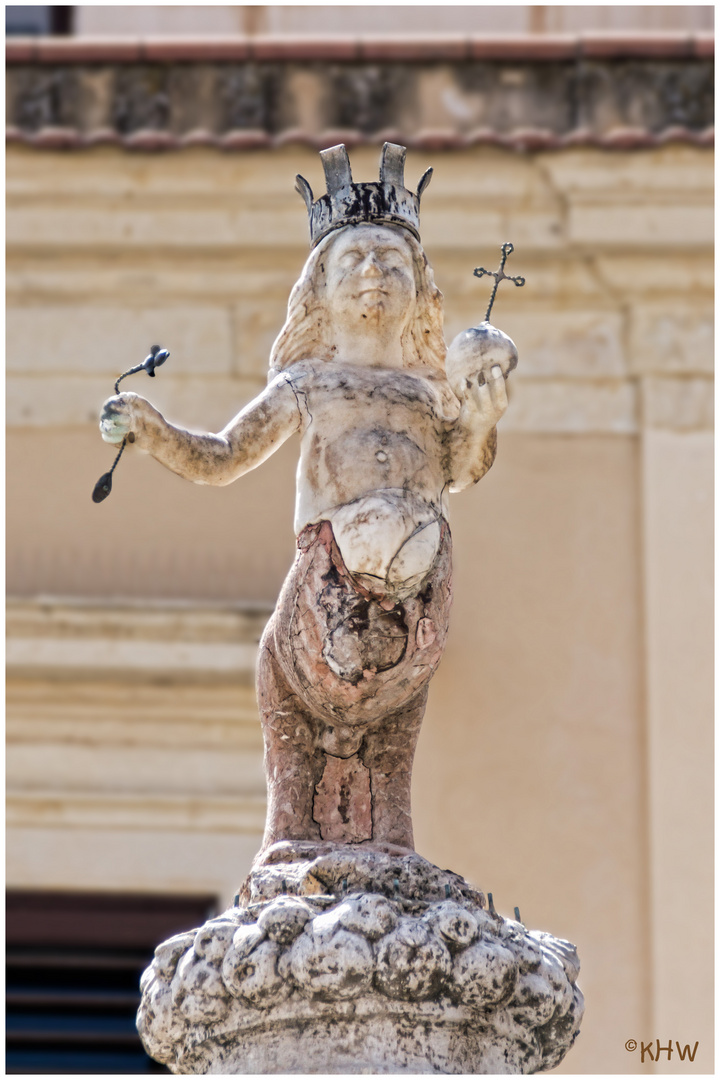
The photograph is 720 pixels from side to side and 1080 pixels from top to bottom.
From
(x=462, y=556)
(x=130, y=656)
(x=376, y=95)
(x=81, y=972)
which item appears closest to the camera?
(x=81, y=972)

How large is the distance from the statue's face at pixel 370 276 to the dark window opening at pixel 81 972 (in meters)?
3.73

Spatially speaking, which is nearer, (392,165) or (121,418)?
(121,418)

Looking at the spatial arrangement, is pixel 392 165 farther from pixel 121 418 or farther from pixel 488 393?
pixel 121 418

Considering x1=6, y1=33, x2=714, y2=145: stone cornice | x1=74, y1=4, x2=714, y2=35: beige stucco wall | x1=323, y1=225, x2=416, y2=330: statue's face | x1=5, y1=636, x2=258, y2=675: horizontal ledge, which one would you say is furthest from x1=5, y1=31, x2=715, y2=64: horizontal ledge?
x1=323, y1=225, x2=416, y2=330: statue's face

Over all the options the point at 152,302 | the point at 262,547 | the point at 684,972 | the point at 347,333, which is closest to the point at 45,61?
the point at 152,302

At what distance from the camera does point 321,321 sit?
12.1ft

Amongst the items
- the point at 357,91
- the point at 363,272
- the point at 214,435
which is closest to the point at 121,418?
the point at 214,435

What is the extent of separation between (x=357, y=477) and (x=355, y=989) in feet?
2.85

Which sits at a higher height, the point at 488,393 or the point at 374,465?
the point at 488,393

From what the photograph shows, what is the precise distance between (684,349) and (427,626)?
4.47 meters

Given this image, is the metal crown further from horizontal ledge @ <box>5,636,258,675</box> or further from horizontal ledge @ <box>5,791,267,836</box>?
horizontal ledge @ <box>5,791,267,836</box>

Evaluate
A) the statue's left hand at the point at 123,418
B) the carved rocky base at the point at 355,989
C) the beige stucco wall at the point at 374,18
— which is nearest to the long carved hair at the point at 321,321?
the statue's left hand at the point at 123,418

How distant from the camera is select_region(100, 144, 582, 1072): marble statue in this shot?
3072 millimetres

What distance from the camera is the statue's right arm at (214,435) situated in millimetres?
3359
